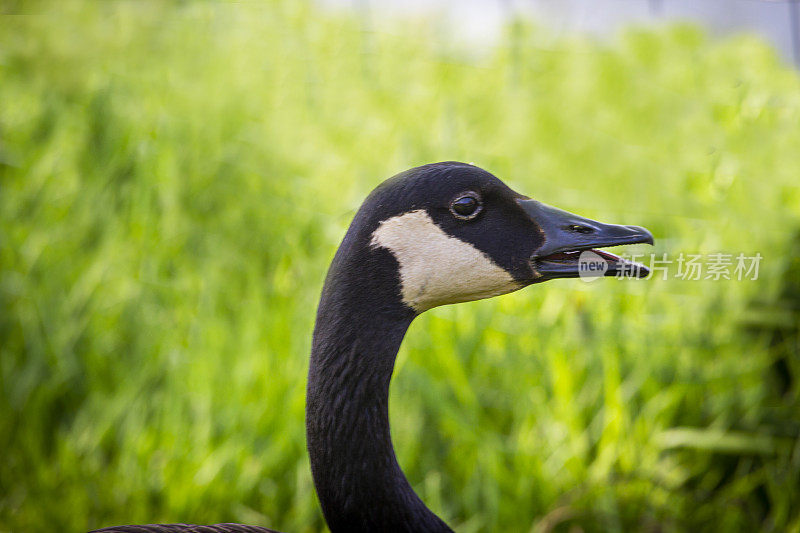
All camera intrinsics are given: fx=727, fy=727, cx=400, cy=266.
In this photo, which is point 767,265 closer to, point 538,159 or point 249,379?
point 538,159

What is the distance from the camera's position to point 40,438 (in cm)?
319

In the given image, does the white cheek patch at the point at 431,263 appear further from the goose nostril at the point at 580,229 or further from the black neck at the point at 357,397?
the goose nostril at the point at 580,229

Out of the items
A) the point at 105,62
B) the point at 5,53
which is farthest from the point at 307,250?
the point at 5,53

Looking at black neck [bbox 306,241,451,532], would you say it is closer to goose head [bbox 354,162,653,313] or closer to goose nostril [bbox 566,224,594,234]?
goose head [bbox 354,162,653,313]

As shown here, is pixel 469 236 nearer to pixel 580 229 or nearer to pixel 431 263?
pixel 431 263

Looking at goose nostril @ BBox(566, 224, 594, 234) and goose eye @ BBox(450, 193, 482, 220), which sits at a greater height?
goose eye @ BBox(450, 193, 482, 220)

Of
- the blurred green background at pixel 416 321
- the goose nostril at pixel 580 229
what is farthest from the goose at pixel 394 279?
the blurred green background at pixel 416 321

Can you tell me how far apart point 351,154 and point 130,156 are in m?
1.40

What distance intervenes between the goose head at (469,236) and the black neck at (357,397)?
0.23 feet

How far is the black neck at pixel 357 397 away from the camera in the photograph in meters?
1.69

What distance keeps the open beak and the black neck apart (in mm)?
362

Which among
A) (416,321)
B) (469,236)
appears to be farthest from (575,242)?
(416,321)

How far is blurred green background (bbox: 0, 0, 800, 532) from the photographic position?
9.48ft

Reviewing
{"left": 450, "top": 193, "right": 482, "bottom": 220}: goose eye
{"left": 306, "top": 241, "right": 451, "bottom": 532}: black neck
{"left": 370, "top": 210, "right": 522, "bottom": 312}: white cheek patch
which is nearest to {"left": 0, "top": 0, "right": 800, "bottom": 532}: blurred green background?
{"left": 306, "top": 241, "right": 451, "bottom": 532}: black neck
